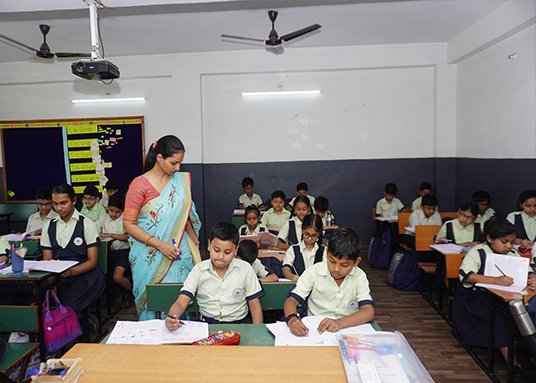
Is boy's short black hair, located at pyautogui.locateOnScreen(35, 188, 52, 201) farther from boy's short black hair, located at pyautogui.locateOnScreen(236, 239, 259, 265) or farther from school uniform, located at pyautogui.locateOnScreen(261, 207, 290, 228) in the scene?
boy's short black hair, located at pyautogui.locateOnScreen(236, 239, 259, 265)

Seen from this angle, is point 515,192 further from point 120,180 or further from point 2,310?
point 120,180

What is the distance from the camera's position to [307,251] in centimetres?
277

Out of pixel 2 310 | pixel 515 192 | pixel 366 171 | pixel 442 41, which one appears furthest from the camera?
pixel 366 171

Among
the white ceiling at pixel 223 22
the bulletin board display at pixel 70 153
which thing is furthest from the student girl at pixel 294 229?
the bulletin board display at pixel 70 153

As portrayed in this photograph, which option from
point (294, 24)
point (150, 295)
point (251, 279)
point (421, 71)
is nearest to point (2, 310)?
point (150, 295)

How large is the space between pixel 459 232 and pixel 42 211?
4257 mm

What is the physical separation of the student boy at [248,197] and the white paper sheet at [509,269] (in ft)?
12.8

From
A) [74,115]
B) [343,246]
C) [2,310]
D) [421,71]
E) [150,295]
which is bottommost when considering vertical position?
[2,310]

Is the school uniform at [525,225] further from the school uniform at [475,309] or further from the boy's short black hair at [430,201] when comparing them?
the school uniform at [475,309]

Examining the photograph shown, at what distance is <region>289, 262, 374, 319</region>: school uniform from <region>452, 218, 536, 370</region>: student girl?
1120 mm

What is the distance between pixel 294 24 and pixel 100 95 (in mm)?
3516

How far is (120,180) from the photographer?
677 centimetres

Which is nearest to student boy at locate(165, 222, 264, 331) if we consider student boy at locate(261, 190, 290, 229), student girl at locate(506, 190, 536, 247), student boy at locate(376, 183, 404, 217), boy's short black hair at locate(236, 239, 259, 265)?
boy's short black hair at locate(236, 239, 259, 265)

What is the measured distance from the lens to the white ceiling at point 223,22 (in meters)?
4.36
